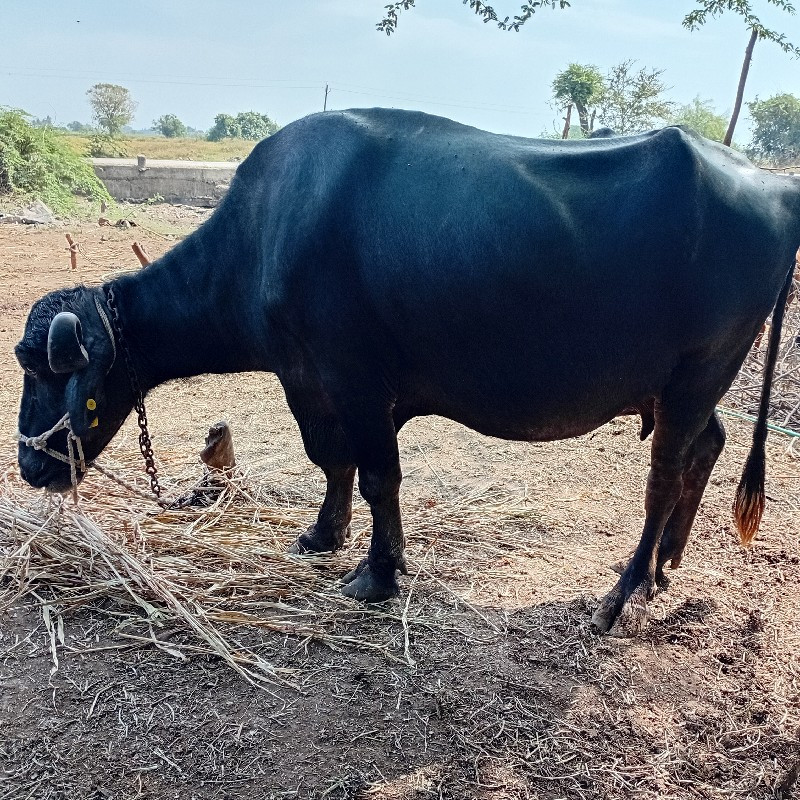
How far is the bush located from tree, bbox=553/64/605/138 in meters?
14.7

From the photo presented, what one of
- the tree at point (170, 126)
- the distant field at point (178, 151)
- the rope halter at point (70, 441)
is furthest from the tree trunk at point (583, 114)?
the tree at point (170, 126)

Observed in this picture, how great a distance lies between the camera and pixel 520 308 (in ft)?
9.50

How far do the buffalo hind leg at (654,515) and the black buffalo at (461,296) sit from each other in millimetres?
11

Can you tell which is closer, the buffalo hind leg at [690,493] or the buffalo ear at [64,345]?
the buffalo ear at [64,345]

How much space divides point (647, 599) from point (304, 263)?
212 cm

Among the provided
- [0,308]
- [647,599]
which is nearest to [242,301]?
[647,599]

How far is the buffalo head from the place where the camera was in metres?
A: 3.14

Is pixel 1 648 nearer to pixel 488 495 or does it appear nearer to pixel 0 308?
pixel 488 495

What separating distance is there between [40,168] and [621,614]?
62.3ft

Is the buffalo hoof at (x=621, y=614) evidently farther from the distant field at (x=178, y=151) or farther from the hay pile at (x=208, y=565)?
the distant field at (x=178, y=151)

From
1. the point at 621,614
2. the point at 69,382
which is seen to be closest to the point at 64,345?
the point at 69,382

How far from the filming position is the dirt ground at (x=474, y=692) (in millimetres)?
2396

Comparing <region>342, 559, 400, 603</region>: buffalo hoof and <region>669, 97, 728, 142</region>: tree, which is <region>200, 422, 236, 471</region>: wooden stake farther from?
<region>669, 97, 728, 142</region>: tree

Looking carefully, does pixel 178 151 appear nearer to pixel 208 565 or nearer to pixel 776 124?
Result: pixel 776 124
